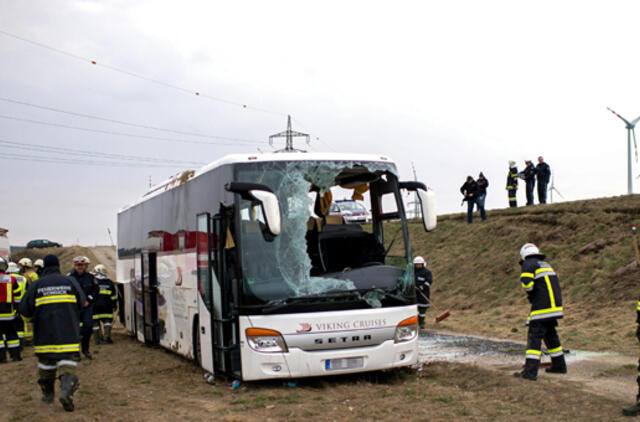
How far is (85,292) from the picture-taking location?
1438cm

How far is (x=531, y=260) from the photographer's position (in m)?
10.2

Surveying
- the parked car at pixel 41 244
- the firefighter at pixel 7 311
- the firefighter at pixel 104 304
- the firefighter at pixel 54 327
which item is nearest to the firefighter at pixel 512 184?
the firefighter at pixel 104 304

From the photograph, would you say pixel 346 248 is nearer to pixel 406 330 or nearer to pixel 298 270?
pixel 298 270

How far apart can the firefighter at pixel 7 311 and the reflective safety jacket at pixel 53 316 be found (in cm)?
545

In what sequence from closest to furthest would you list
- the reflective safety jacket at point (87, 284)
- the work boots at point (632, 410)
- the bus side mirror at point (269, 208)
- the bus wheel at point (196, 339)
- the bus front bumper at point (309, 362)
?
1. the work boots at point (632, 410)
2. the bus side mirror at point (269, 208)
3. the bus front bumper at point (309, 362)
4. the bus wheel at point (196, 339)
5. the reflective safety jacket at point (87, 284)

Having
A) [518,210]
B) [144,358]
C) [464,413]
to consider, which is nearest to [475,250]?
[518,210]

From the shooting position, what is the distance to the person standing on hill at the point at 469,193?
93.6 ft

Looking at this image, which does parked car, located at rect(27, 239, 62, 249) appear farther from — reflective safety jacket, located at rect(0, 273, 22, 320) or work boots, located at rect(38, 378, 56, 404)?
work boots, located at rect(38, 378, 56, 404)

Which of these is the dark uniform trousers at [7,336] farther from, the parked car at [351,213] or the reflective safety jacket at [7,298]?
the parked car at [351,213]

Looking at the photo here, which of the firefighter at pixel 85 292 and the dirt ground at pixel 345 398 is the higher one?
the firefighter at pixel 85 292

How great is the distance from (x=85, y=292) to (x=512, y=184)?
20.0 meters

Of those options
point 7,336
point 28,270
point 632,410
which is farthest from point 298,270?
point 28,270

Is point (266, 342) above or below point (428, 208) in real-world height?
below

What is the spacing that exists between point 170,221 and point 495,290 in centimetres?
1366
